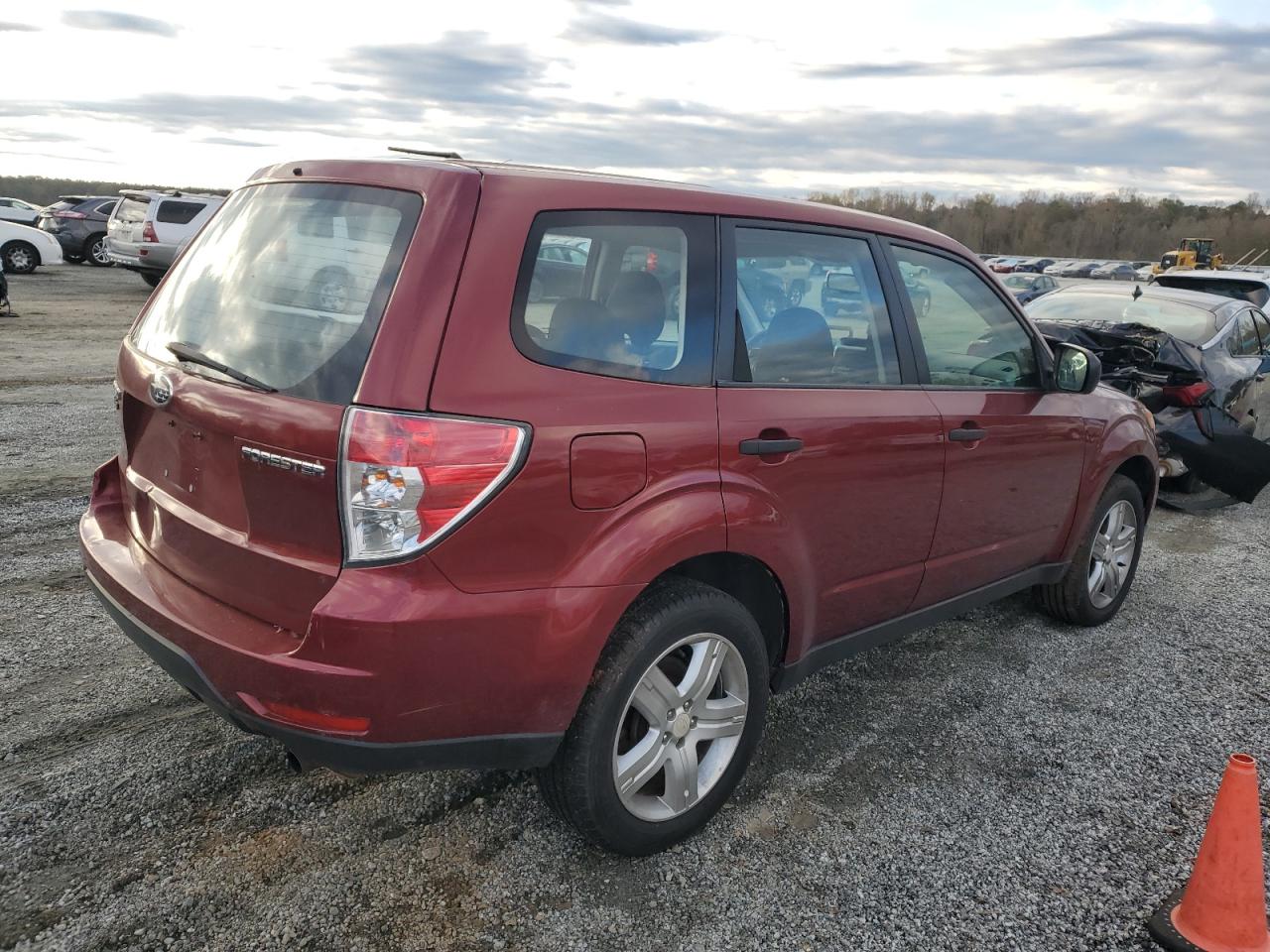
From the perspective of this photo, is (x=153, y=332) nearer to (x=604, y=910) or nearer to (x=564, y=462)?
(x=564, y=462)

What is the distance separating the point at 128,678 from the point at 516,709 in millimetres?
2062

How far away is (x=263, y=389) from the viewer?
2.36 meters

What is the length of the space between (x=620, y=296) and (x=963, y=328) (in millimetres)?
1727

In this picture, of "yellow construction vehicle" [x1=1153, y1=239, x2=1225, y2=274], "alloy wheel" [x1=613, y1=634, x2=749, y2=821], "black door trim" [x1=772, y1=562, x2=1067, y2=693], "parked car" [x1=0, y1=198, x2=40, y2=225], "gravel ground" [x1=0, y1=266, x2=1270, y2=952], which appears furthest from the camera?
"parked car" [x1=0, y1=198, x2=40, y2=225]

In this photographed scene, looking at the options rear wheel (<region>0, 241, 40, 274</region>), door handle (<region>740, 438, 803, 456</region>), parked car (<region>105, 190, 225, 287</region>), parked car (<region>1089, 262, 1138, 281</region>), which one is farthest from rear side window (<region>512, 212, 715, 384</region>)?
parked car (<region>1089, 262, 1138, 281</region>)

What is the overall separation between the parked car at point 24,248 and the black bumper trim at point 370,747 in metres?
23.0

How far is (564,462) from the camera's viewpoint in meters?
2.33

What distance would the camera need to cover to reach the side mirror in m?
4.05

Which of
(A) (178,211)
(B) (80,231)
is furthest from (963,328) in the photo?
(B) (80,231)

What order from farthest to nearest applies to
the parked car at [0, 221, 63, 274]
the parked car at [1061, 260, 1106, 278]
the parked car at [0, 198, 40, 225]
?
the parked car at [1061, 260, 1106, 278], the parked car at [0, 198, 40, 225], the parked car at [0, 221, 63, 274]

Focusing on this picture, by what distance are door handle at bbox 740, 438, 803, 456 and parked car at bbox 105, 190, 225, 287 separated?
18456 millimetres

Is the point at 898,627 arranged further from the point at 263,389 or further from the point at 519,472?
the point at 263,389

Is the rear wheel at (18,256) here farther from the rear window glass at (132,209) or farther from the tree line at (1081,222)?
the tree line at (1081,222)

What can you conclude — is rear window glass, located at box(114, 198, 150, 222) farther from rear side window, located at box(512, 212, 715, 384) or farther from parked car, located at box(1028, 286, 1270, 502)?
rear side window, located at box(512, 212, 715, 384)
